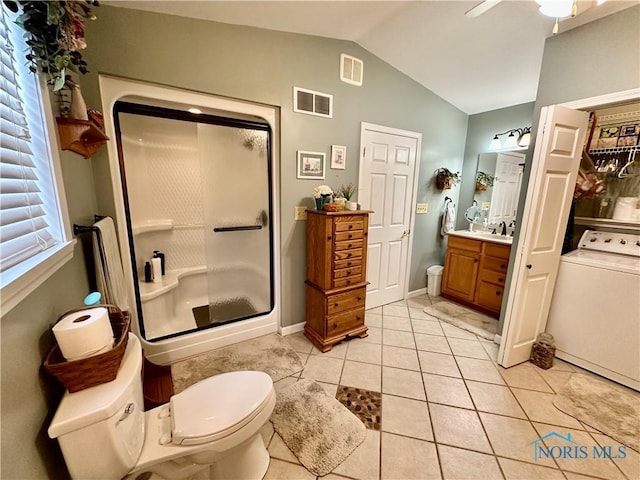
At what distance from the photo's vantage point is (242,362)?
2.06 m

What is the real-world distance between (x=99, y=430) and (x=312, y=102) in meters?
2.37

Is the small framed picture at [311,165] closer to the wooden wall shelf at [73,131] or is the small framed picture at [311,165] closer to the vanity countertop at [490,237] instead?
the wooden wall shelf at [73,131]

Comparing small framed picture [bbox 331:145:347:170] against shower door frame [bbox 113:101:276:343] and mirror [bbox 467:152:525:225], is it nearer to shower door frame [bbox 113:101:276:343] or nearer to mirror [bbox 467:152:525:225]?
shower door frame [bbox 113:101:276:343]

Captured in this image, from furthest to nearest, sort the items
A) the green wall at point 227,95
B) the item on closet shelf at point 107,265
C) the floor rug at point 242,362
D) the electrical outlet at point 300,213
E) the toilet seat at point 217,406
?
the electrical outlet at point 300,213 → the floor rug at point 242,362 → the item on closet shelf at point 107,265 → the toilet seat at point 217,406 → the green wall at point 227,95

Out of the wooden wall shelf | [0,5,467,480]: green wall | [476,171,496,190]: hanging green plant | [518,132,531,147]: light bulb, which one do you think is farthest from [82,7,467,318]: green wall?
[518,132,531,147]: light bulb

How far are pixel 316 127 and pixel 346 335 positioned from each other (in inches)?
75.7

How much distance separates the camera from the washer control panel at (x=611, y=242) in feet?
6.48

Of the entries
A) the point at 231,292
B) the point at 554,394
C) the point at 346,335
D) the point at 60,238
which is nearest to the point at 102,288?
the point at 60,238

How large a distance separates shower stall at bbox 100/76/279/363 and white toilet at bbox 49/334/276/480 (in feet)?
3.54

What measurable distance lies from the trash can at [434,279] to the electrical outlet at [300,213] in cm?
208

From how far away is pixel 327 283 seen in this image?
2.19 m

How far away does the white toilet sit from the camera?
2.60 ft

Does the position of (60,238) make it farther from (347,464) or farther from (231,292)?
(347,464)

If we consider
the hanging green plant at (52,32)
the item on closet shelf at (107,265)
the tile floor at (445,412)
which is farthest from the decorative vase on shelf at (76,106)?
the tile floor at (445,412)
